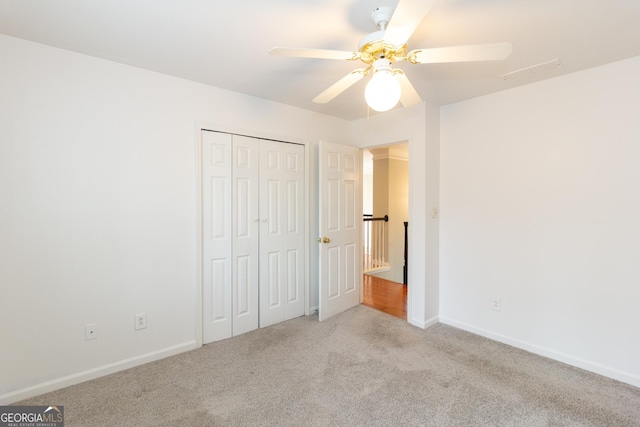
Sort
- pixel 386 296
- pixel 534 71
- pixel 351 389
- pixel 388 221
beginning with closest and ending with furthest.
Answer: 1. pixel 351 389
2. pixel 534 71
3. pixel 386 296
4. pixel 388 221

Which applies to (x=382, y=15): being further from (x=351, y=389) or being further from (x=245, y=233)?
(x=351, y=389)

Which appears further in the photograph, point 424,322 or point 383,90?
point 424,322

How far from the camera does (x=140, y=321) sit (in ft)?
7.86

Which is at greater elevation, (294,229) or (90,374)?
(294,229)

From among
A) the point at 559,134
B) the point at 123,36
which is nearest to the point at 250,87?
the point at 123,36

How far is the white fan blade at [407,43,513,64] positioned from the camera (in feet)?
4.49

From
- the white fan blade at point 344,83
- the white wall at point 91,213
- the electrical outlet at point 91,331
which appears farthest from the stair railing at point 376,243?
the electrical outlet at point 91,331

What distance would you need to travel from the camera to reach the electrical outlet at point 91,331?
218 cm

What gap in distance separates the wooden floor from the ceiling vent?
2579 millimetres

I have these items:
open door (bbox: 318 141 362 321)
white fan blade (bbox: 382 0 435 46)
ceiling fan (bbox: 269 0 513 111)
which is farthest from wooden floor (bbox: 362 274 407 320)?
white fan blade (bbox: 382 0 435 46)

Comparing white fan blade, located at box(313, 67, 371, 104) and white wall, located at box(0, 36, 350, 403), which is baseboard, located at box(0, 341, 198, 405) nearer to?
white wall, located at box(0, 36, 350, 403)

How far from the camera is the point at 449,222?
322 centimetres

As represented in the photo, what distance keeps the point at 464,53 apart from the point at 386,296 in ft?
11.2

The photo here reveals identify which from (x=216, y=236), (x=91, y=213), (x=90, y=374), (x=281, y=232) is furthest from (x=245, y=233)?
(x=90, y=374)
